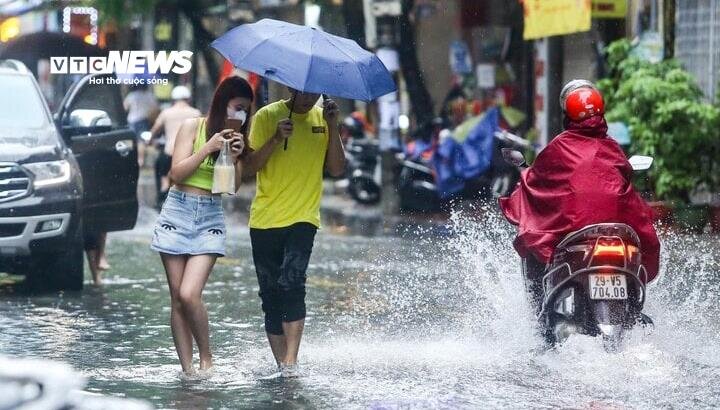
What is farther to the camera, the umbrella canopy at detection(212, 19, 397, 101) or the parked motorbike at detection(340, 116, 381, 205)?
the parked motorbike at detection(340, 116, 381, 205)

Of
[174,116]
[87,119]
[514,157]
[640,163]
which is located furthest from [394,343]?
[174,116]

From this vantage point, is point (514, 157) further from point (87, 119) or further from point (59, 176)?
point (87, 119)

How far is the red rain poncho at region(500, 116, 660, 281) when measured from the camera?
324 inches

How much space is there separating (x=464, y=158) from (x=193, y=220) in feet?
43.7

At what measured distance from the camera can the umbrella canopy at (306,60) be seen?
809 cm

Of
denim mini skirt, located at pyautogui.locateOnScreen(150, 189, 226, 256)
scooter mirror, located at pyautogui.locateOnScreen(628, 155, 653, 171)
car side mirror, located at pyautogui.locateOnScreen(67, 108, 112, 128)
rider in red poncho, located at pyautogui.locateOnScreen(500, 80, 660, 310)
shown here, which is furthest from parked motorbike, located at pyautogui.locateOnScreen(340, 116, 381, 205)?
denim mini skirt, located at pyautogui.locateOnScreen(150, 189, 226, 256)

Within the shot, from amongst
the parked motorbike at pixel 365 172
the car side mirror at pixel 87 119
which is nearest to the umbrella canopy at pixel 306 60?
the car side mirror at pixel 87 119

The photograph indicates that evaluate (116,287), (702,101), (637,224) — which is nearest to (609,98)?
(702,101)

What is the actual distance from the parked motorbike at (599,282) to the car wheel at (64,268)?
5382 millimetres

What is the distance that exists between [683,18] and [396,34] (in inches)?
224

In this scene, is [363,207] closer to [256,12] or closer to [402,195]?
[402,195]

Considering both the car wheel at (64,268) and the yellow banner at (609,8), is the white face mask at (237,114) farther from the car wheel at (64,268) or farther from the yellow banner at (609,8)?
the yellow banner at (609,8)

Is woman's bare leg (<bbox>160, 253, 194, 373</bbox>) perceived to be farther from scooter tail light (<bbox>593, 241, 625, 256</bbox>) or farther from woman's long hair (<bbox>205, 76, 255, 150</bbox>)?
scooter tail light (<bbox>593, 241, 625, 256</bbox>)

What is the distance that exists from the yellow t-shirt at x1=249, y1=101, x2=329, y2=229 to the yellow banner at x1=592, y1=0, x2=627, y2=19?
12.4 metres
